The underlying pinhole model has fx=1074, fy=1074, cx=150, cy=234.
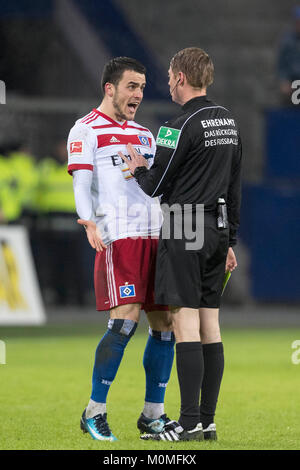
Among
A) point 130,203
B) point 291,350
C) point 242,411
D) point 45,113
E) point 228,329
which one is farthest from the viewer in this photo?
point 45,113

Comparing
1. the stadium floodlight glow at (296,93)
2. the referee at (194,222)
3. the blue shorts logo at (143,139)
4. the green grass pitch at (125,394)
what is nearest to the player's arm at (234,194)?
the referee at (194,222)

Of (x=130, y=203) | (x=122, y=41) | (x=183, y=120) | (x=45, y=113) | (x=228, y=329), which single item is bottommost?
(x=228, y=329)

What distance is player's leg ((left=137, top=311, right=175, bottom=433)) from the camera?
6137 millimetres

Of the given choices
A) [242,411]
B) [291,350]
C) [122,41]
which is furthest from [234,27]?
[242,411]

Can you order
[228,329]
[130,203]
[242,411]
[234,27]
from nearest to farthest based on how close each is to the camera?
[130,203], [242,411], [228,329], [234,27]

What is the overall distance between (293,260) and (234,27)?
550cm

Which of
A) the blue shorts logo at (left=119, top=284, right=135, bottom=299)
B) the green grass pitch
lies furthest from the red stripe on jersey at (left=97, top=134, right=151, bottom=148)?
the green grass pitch

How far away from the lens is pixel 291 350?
10.8 meters

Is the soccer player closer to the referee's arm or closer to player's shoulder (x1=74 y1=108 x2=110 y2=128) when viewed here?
player's shoulder (x1=74 y1=108 x2=110 y2=128)

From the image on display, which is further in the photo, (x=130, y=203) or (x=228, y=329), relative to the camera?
(x=228, y=329)

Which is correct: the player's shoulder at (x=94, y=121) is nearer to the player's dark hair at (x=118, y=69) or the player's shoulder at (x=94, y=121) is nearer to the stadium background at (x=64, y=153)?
the player's dark hair at (x=118, y=69)

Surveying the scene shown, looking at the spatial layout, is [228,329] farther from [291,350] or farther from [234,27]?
[234,27]

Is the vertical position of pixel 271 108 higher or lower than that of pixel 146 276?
higher

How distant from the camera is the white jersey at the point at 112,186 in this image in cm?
602
